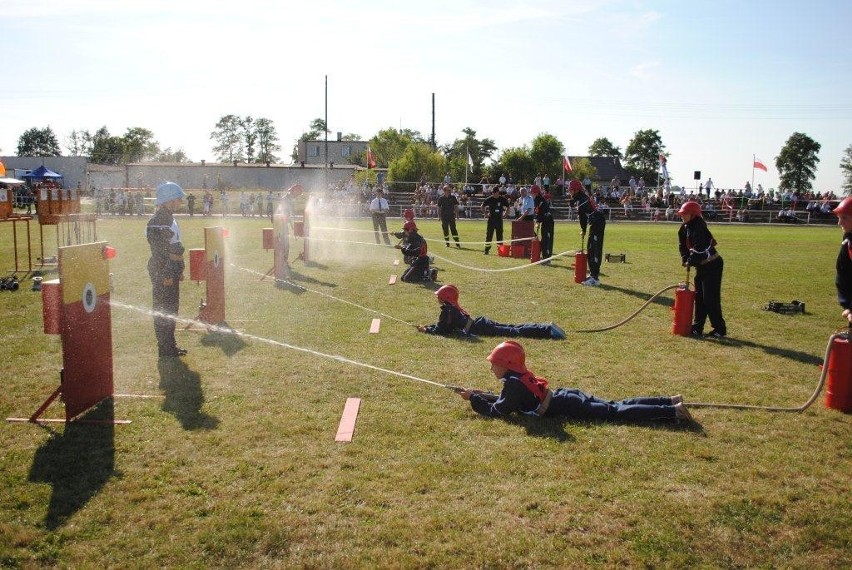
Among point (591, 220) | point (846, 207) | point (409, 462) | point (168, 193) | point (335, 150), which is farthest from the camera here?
point (335, 150)

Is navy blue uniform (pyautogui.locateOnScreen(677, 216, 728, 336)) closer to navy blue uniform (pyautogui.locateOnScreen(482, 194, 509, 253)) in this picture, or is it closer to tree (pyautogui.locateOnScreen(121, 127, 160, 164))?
navy blue uniform (pyautogui.locateOnScreen(482, 194, 509, 253))

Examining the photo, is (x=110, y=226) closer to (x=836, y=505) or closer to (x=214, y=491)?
(x=214, y=491)

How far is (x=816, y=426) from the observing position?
271 inches

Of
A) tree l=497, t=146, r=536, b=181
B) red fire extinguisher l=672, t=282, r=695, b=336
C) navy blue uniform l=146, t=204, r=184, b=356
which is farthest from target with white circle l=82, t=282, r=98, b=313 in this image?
tree l=497, t=146, r=536, b=181

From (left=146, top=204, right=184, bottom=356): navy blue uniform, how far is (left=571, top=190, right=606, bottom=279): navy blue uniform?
33.2 feet

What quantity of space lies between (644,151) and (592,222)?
109 m

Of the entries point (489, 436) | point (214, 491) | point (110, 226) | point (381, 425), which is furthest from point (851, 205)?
point (110, 226)

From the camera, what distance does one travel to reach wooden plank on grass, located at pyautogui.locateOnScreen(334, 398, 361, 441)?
20.8 feet

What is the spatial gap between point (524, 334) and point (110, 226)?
Result: 31.0 m

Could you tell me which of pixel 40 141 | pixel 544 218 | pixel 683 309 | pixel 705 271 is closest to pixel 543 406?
A: pixel 683 309

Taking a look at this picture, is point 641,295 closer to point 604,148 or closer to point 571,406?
point 571,406

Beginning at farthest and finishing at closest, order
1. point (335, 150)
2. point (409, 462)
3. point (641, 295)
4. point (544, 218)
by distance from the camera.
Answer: point (335, 150) → point (544, 218) → point (641, 295) → point (409, 462)

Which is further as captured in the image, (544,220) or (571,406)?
(544,220)

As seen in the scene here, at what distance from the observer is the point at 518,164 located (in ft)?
247
